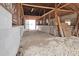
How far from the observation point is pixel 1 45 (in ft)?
2.60

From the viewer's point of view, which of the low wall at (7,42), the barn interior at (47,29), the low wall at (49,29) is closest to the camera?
the low wall at (7,42)

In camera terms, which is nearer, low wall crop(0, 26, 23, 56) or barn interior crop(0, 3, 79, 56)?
low wall crop(0, 26, 23, 56)

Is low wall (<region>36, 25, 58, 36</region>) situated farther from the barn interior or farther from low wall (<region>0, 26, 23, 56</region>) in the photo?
low wall (<region>0, 26, 23, 56</region>)

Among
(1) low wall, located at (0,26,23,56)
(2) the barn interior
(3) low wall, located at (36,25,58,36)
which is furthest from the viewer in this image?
(3) low wall, located at (36,25,58,36)

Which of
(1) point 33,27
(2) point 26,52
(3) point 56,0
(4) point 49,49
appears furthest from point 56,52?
(3) point 56,0

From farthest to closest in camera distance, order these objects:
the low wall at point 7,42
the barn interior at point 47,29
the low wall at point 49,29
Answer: the low wall at point 49,29
the barn interior at point 47,29
the low wall at point 7,42

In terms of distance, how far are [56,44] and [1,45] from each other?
4.05 feet

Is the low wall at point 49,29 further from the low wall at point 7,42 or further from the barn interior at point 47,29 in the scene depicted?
the low wall at point 7,42

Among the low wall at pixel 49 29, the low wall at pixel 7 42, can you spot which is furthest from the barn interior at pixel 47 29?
the low wall at pixel 7 42

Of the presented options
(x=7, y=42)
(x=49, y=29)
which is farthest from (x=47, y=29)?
(x=7, y=42)

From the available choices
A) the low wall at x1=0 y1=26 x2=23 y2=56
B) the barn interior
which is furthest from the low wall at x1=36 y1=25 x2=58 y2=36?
the low wall at x1=0 y1=26 x2=23 y2=56

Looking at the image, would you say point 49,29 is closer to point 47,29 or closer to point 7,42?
point 47,29

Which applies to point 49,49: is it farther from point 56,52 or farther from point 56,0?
point 56,0

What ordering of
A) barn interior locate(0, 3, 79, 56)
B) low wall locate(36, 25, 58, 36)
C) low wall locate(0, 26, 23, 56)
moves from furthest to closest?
low wall locate(36, 25, 58, 36), barn interior locate(0, 3, 79, 56), low wall locate(0, 26, 23, 56)
